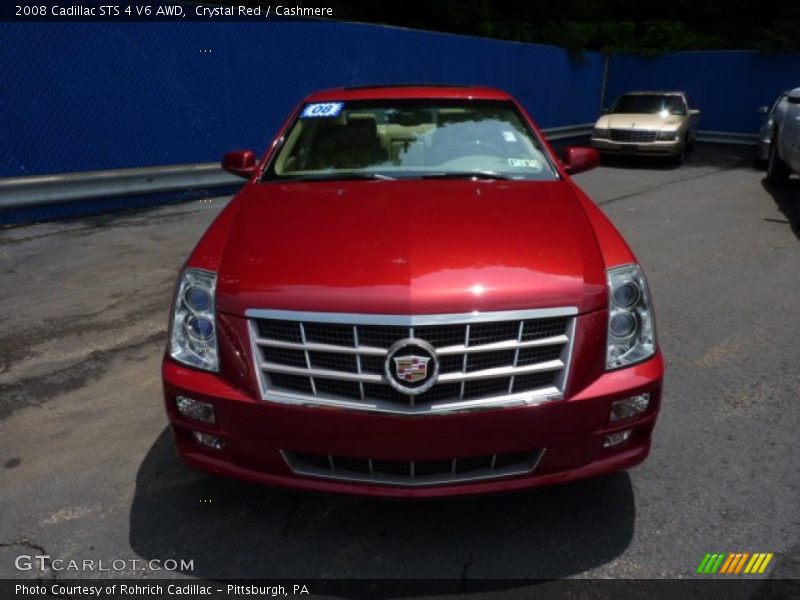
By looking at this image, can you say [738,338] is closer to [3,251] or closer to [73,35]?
[3,251]

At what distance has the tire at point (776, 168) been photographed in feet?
34.2

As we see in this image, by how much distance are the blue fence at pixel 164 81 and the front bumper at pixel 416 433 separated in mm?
6358

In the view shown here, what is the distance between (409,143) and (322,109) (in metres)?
0.75

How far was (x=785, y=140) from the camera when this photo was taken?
363 inches

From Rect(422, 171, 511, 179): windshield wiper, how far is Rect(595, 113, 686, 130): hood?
10863mm

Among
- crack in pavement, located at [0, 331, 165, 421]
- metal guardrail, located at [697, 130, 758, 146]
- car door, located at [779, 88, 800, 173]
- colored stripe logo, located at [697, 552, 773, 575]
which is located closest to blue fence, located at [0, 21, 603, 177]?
crack in pavement, located at [0, 331, 165, 421]

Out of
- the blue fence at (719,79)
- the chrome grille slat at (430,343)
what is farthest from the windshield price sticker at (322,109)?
the blue fence at (719,79)

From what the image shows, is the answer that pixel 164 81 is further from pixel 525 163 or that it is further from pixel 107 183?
pixel 525 163

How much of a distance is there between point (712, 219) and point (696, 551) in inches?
271

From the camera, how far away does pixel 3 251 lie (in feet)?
21.2

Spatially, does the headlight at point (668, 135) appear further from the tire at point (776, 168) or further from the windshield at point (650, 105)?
the tire at point (776, 168)

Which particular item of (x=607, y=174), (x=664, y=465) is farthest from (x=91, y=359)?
(x=607, y=174)

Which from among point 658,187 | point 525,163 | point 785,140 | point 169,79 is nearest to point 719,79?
point 658,187

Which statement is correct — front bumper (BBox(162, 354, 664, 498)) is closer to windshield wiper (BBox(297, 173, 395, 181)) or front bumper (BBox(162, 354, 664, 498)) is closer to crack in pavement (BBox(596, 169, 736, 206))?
windshield wiper (BBox(297, 173, 395, 181))
